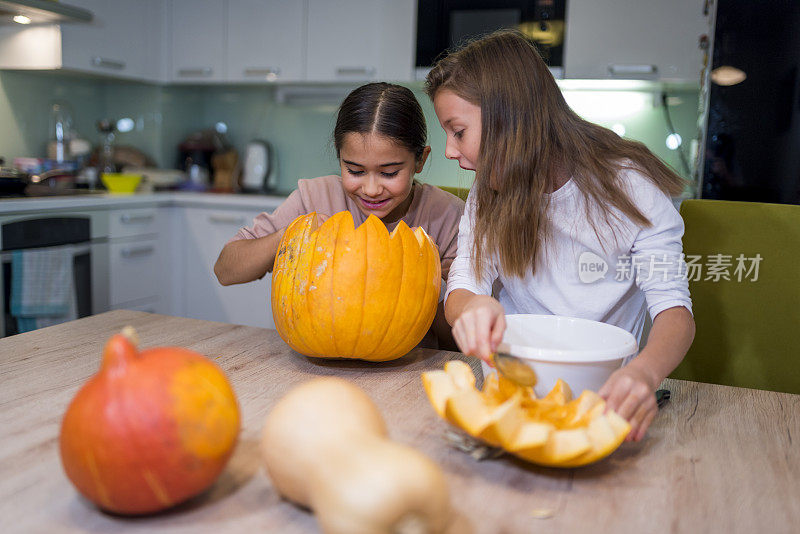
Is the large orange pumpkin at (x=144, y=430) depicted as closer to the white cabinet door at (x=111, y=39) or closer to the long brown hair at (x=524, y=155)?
the long brown hair at (x=524, y=155)

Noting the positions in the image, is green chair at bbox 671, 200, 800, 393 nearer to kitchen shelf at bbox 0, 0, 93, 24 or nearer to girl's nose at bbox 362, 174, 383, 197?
girl's nose at bbox 362, 174, 383, 197

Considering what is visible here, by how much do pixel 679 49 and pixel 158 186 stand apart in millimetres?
2529

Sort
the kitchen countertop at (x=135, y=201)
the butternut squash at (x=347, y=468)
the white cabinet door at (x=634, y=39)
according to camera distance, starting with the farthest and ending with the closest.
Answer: the white cabinet door at (x=634, y=39), the kitchen countertop at (x=135, y=201), the butternut squash at (x=347, y=468)

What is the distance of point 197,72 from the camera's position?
3490mm

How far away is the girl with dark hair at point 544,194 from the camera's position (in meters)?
1.09

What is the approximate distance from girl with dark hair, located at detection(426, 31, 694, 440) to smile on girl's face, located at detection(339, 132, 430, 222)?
14 centimetres

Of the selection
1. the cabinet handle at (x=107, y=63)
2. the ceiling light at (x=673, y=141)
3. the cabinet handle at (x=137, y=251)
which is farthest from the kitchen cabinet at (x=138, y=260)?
the ceiling light at (x=673, y=141)

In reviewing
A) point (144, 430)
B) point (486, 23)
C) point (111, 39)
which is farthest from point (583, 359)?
point (111, 39)

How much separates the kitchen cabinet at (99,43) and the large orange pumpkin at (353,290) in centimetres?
254

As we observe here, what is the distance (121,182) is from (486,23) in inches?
71.5

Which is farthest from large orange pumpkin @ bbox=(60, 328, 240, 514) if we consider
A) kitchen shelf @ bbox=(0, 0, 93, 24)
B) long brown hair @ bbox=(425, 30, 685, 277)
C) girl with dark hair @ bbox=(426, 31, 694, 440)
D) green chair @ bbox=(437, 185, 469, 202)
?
kitchen shelf @ bbox=(0, 0, 93, 24)

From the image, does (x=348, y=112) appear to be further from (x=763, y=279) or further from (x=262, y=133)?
(x=262, y=133)

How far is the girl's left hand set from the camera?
0.69m

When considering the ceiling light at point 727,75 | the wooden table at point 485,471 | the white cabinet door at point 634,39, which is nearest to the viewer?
the wooden table at point 485,471
